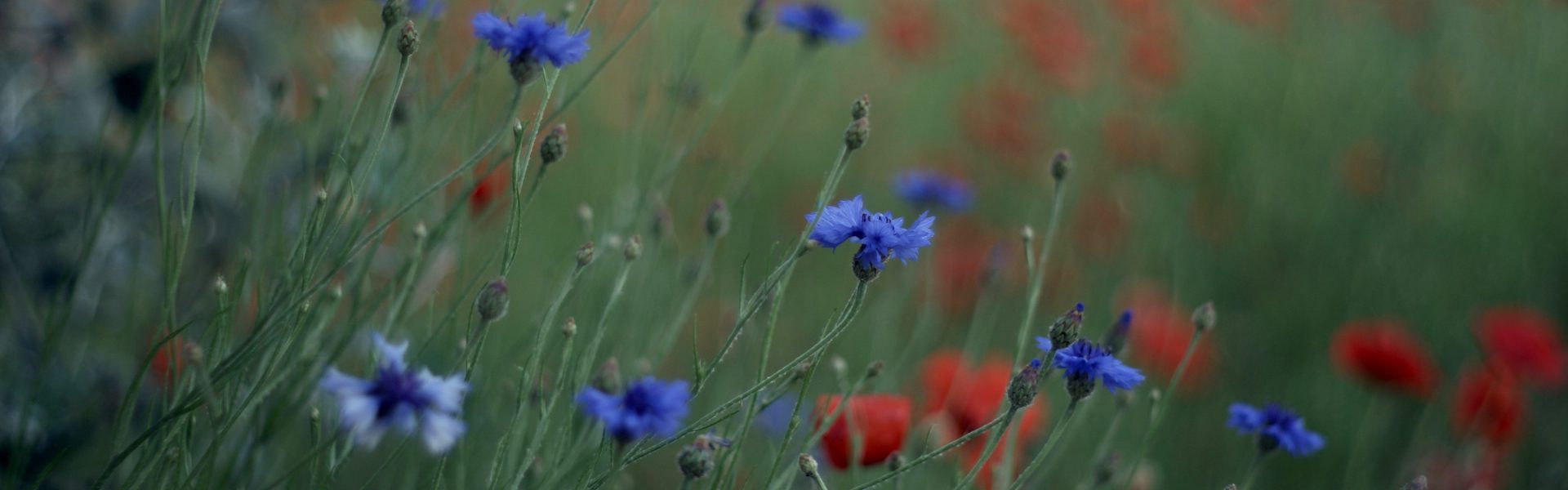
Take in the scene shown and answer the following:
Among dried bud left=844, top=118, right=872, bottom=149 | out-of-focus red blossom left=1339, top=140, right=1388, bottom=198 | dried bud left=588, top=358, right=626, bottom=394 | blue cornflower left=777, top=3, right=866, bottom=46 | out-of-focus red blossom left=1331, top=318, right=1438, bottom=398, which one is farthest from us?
out-of-focus red blossom left=1339, top=140, right=1388, bottom=198

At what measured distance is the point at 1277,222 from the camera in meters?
2.38

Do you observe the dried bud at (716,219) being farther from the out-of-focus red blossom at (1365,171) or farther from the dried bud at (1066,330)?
the out-of-focus red blossom at (1365,171)

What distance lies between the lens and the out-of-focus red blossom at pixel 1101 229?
225cm

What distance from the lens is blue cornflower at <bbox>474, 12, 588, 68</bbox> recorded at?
2.26 feet

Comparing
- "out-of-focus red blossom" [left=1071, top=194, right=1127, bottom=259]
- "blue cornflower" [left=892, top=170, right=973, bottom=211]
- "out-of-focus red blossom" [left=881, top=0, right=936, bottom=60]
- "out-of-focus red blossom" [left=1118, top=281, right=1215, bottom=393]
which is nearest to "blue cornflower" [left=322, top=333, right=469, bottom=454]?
"blue cornflower" [left=892, top=170, right=973, bottom=211]

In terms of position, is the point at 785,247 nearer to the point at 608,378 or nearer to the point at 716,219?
the point at 716,219

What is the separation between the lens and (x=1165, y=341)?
5.34 ft

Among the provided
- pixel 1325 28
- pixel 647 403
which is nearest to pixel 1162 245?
pixel 1325 28

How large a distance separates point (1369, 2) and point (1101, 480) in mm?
2881

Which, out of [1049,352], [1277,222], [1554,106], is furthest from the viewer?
[1554,106]

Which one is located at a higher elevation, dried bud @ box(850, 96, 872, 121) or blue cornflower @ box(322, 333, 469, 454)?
dried bud @ box(850, 96, 872, 121)

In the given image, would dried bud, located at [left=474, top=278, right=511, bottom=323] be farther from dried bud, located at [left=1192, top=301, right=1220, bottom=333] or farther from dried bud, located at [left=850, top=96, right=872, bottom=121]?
dried bud, located at [left=1192, top=301, right=1220, bottom=333]

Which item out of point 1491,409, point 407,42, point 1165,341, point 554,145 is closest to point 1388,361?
point 1491,409

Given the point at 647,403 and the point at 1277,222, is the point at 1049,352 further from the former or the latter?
the point at 1277,222
